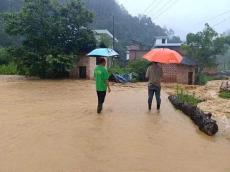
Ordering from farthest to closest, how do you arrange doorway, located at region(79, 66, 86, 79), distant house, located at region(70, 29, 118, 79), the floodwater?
doorway, located at region(79, 66, 86, 79) < distant house, located at region(70, 29, 118, 79) < the floodwater

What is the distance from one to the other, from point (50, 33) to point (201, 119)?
15711 mm

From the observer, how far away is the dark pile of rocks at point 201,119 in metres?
8.88

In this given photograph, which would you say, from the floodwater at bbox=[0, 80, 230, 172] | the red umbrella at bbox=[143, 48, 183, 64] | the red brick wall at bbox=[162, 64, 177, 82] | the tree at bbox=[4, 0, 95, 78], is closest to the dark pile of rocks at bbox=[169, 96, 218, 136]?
the floodwater at bbox=[0, 80, 230, 172]

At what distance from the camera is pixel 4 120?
9898 mm

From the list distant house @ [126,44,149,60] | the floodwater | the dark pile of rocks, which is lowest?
the floodwater

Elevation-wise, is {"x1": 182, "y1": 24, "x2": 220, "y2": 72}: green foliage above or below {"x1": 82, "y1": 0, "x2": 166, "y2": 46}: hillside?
below

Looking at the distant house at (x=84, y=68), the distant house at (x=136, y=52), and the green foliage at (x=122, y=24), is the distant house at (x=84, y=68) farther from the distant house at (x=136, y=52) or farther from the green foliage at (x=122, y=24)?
the green foliage at (x=122, y=24)

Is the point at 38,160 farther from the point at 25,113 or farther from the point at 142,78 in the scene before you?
the point at 142,78

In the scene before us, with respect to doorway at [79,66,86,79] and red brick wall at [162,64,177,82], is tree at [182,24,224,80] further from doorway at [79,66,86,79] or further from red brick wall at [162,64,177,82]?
doorway at [79,66,86,79]

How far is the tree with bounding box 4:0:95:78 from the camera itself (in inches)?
898

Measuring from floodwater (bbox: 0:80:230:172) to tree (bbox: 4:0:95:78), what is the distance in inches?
401

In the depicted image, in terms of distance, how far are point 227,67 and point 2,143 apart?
75.9 meters

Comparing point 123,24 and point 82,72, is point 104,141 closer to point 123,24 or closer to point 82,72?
point 82,72

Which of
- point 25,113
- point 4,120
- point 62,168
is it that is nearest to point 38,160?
point 62,168
